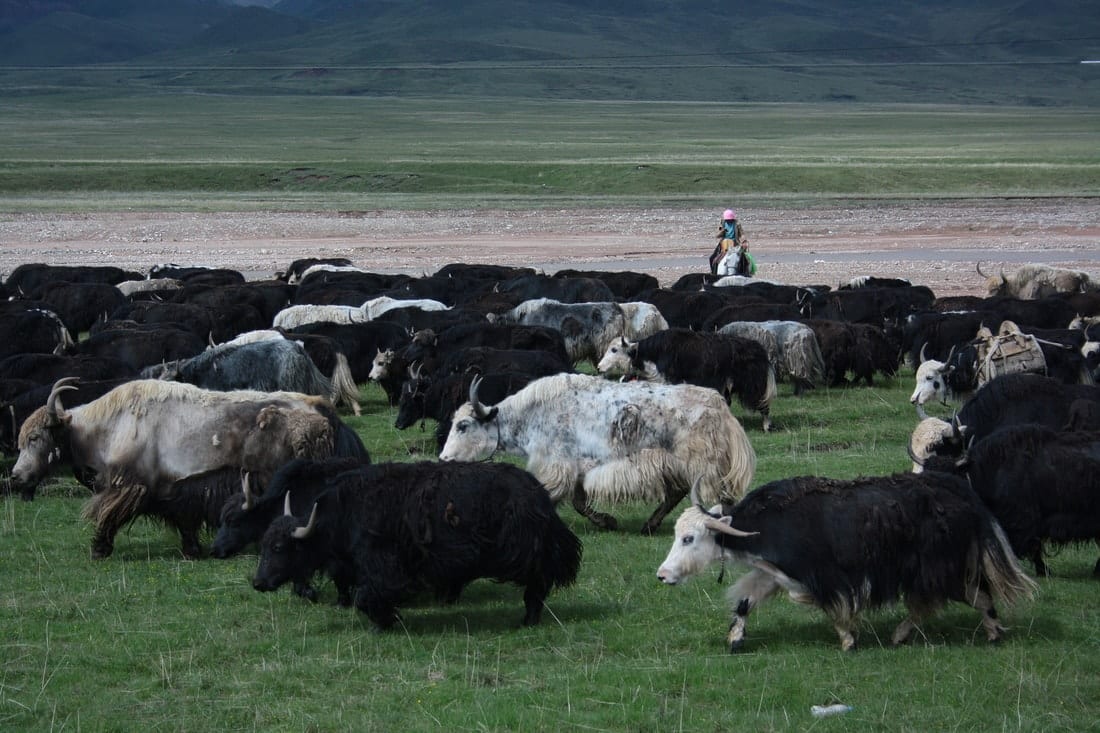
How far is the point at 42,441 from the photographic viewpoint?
9180mm

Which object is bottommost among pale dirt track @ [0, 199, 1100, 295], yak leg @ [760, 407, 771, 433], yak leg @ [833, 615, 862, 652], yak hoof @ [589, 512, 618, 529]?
pale dirt track @ [0, 199, 1100, 295]

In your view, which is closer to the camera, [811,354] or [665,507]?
[665,507]

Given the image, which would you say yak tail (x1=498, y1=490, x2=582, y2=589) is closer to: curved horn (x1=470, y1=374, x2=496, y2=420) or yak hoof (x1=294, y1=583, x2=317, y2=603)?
yak hoof (x1=294, y1=583, x2=317, y2=603)

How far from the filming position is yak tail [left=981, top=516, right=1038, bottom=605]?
21.8ft

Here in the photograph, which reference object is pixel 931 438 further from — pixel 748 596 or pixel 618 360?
A: pixel 618 360

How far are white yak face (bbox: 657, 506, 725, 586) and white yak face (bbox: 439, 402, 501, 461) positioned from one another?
2.59 m

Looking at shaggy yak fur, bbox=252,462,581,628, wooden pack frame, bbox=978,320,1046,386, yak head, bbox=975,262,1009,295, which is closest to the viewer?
shaggy yak fur, bbox=252,462,581,628

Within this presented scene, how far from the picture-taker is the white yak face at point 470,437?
361 inches

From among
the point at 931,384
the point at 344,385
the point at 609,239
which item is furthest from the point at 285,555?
the point at 609,239

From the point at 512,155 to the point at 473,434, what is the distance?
60.5 meters

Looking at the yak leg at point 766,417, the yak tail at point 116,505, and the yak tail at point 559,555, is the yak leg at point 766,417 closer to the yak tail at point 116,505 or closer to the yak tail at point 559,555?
the yak tail at point 559,555

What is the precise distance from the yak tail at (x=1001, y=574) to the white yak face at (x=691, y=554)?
1.22 meters

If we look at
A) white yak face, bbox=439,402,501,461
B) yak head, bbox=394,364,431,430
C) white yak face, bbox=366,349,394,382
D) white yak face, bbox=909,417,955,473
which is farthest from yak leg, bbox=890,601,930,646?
white yak face, bbox=366,349,394,382

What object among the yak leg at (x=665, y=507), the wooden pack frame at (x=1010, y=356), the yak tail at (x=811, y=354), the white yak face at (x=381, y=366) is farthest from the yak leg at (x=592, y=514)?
the yak tail at (x=811, y=354)
